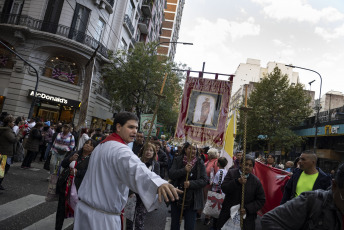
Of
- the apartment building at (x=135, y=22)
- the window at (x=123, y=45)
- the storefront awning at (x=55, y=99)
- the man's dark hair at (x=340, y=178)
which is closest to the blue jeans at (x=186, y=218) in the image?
the man's dark hair at (x=340, y=178)

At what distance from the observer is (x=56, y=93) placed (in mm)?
19938

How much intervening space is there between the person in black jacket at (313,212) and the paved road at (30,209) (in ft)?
14.0

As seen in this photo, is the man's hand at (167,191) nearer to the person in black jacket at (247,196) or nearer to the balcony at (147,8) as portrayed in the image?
the person in black jacket at (247,196)

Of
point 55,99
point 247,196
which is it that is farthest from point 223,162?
point 55,99

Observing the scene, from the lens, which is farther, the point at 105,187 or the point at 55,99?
the point at 55,99

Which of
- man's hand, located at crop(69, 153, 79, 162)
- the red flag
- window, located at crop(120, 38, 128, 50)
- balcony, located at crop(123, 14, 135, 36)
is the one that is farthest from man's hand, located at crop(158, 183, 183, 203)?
window, located at crop(120, 38, 128, 50)

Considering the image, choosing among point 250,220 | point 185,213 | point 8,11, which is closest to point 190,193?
point 185,213

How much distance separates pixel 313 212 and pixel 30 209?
557 centimetres

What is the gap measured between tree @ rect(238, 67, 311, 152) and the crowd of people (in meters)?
23.4

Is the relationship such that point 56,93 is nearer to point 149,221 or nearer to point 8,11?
point 8,11

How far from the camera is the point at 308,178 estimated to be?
435cm

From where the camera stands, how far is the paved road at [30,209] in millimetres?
4816

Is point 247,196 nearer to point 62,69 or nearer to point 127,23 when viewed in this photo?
point 62,69

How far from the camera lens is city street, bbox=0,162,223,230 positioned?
4.82 m
